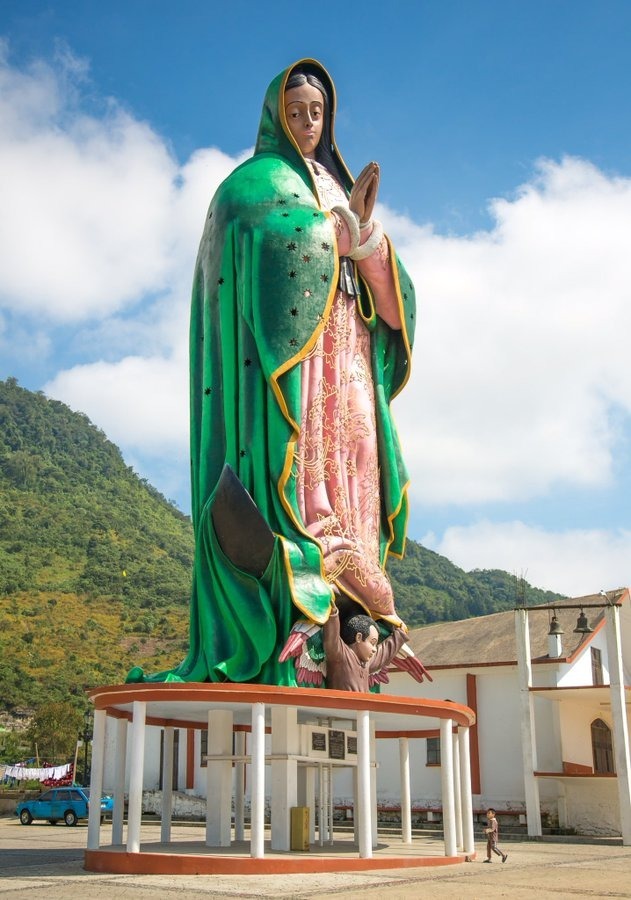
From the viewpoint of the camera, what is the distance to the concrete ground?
12.1 meters

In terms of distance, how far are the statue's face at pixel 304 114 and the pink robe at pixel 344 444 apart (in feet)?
1.92

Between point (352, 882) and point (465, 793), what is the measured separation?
512 cm

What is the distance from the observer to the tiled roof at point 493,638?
28650 millimetres

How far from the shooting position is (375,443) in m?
20.3

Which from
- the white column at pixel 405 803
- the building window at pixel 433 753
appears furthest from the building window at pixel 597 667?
the white column at pixel 405 803

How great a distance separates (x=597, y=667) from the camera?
2962cm

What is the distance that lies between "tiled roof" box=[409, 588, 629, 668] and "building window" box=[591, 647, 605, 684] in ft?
3.09

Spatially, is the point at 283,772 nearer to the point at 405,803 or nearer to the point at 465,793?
the point at 465,793

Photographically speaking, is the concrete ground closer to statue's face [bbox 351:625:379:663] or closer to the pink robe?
statue's face [bbox 351:625:379:663]

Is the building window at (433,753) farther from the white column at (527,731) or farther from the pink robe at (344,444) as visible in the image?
the pink robe at (344,444)

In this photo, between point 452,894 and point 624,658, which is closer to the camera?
point 452,894

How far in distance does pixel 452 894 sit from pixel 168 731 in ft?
26.7

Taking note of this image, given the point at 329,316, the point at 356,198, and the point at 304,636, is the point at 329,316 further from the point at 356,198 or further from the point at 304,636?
the point at 304,636

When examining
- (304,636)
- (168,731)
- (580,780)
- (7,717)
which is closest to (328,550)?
(304,636)
